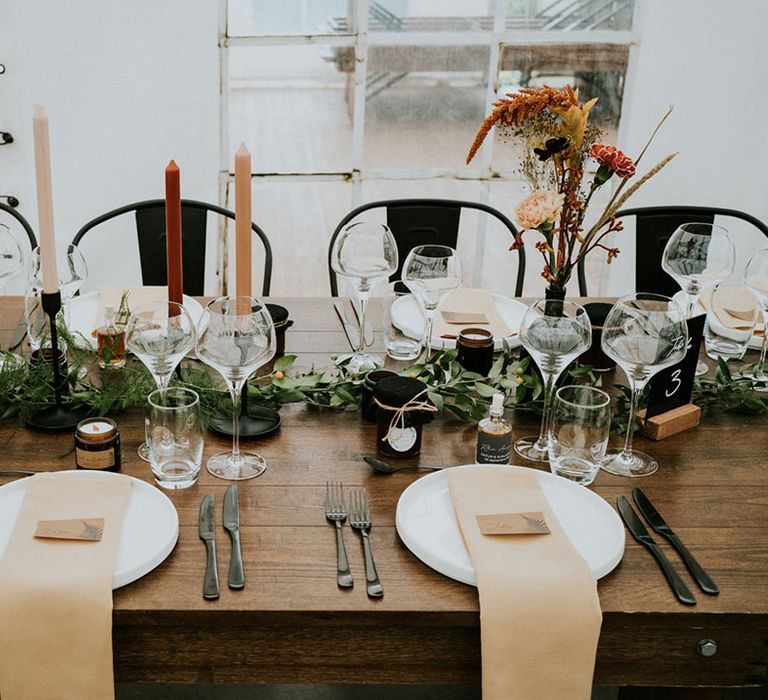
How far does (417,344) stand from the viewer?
72.2 inches

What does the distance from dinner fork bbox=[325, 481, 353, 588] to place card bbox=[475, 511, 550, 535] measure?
0.18 metres

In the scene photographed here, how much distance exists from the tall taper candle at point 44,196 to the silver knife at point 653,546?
2.95ft

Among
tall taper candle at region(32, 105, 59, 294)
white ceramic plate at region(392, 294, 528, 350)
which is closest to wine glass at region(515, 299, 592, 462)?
white ceramic plate at region(392, 294, 528, 350)

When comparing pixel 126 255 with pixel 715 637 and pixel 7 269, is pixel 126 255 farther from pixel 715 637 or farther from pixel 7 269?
pixel 715 637

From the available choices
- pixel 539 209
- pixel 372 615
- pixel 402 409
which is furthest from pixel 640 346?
pixel 372 615

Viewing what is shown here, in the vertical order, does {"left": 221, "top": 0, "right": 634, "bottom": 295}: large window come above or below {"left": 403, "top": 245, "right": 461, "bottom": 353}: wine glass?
above

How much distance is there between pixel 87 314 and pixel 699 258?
1.26 metres

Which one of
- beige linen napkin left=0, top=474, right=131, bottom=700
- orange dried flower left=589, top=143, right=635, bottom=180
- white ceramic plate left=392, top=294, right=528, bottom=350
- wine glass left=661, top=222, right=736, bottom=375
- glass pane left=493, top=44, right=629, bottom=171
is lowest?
beige linen napkin left=0, top=474, right=131, bottom=700

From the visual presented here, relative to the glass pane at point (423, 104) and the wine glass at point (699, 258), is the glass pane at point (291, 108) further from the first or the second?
the wine glass at point (699, 258)

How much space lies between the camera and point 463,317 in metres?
1.96

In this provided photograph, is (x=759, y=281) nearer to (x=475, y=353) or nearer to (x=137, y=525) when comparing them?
(x=475, y=353)

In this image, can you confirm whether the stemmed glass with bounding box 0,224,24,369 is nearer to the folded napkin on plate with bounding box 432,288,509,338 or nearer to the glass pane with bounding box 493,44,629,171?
the folded napkin on plate with bounding box 432,288,509,338

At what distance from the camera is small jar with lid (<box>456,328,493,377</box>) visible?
5.41ft

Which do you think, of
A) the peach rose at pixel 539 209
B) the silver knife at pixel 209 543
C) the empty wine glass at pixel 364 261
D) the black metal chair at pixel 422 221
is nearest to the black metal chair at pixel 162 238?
the black metal chair at pixel 422 221
